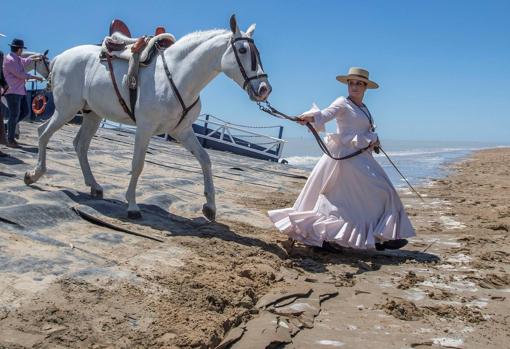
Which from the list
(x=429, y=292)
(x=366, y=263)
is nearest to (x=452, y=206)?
(x=366, y=263)

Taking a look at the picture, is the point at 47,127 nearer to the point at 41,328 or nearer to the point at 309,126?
the point at 309,126

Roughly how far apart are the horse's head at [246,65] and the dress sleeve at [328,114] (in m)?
0.64

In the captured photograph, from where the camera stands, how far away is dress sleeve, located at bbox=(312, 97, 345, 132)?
18.9 ft

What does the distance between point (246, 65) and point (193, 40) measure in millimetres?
874

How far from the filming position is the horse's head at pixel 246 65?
545 centimetres

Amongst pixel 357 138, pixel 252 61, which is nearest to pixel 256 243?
pixel 357 138

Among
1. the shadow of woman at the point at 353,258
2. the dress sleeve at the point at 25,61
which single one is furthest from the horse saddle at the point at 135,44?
the dress sleeve at the point at 25,61

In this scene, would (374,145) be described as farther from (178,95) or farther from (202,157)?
(178,95)

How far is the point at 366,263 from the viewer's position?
5.52 m

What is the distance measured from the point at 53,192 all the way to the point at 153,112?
161cm

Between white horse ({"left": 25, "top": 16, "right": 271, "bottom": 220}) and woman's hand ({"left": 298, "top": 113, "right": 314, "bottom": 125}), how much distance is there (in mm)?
524

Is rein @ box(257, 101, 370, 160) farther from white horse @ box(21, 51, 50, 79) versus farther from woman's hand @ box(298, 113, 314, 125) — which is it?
white horse @ box(21, 51, 50, 79)

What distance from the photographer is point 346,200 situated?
5.80 m

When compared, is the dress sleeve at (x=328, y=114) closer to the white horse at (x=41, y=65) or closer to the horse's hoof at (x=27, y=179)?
the horse's hoof at (x=27, y=179)
